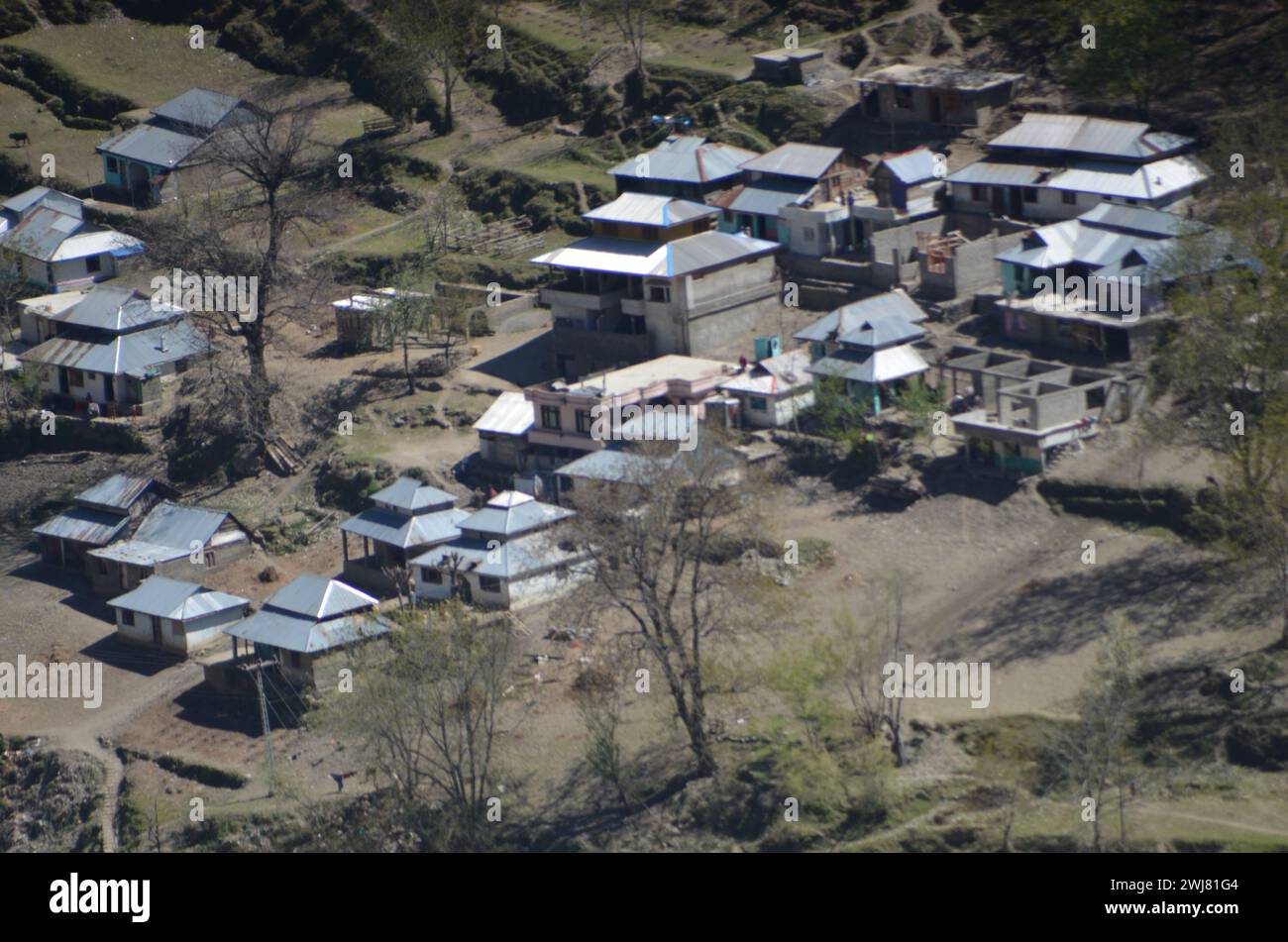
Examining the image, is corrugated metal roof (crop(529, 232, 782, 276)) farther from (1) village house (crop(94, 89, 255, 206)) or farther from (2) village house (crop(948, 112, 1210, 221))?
(1) village house (crop(94, 89, 255, 206))

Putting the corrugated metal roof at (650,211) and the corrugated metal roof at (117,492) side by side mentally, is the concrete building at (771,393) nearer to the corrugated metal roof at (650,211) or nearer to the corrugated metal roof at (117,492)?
the corrugated metal roof at (650,211)

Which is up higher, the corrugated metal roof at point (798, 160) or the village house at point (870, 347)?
the corrugated metal roof at point (798, 160)

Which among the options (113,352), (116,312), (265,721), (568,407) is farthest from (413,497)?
(116,312)

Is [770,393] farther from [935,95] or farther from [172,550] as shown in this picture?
[935,95]

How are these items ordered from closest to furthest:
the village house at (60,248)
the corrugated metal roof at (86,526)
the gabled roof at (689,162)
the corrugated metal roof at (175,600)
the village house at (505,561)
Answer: the village house at (505,561)
the corrugated metal roof at (175,600)
the corrugated metal roof at (86,526)
the gabled roof at (689,162)
the village house at (60,248)

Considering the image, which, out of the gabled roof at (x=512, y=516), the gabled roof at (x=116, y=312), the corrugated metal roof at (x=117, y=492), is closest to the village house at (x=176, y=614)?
the corrugated metal roof at (x=117, y=492)

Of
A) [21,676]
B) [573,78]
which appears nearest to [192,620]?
[21,676]
